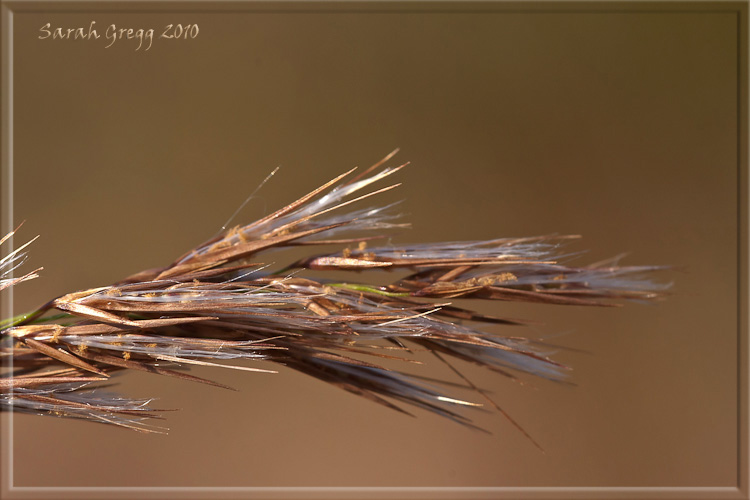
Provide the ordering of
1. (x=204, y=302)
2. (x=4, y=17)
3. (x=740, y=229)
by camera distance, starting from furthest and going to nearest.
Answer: (x=740, y=229)
(x=4, y=17)
(x=204, y=302)

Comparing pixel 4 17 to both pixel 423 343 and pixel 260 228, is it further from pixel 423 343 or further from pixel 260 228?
pixel 423 343

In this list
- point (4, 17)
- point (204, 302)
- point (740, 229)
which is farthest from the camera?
point (740, 229)

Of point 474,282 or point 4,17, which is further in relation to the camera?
point 4,17

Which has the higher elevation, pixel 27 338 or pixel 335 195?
pixel 335 195

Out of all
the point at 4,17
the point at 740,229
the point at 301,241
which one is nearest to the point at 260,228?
the point at 301,241

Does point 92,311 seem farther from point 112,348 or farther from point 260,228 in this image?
point 260,228

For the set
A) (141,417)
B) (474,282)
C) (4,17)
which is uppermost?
(4,17)
